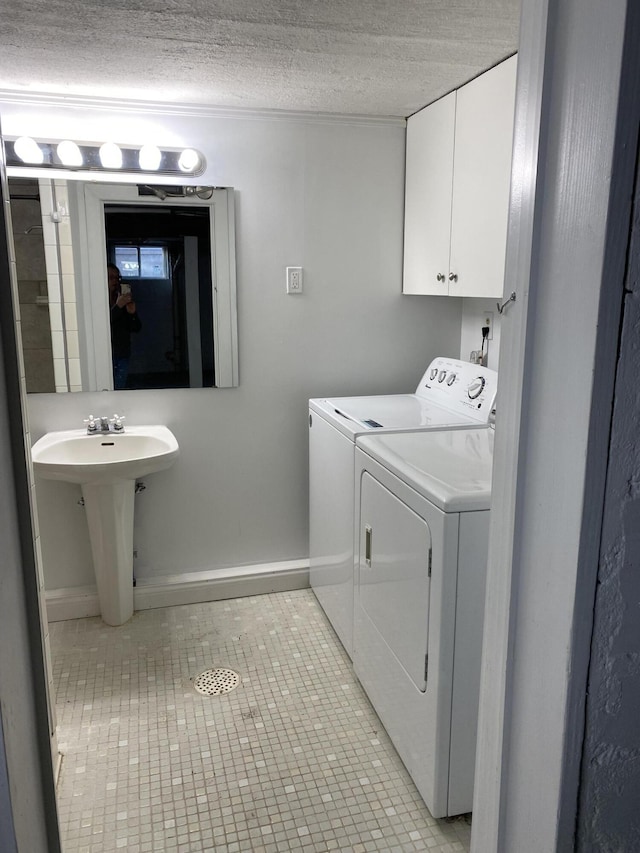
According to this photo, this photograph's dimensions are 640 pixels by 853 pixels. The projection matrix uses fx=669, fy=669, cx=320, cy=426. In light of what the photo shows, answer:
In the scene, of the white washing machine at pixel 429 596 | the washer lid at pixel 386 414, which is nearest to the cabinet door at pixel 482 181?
the washer lid at pixel 386 414

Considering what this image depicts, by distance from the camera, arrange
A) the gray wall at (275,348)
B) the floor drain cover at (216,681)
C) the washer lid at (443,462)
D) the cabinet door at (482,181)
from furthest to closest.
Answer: the gray wall at (275,348)
the floor drain cover at (216,681)
the cabinet door at (482,181)
the washer lid at (443,462)

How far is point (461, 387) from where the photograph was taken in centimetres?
267

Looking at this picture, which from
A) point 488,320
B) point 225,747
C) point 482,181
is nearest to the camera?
point 225,747

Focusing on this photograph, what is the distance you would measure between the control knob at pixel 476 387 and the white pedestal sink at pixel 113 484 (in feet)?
3.80

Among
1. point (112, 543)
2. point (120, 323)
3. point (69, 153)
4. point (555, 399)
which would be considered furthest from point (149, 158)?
point (555, 399)

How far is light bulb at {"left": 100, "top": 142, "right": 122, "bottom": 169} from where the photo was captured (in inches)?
100

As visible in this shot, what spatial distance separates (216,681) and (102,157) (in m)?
2.00

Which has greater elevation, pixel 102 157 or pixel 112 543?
pixel 102 157

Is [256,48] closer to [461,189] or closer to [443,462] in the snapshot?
[461,189]

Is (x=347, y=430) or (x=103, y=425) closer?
(x=347, y=430)

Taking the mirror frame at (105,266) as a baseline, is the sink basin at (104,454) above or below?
below

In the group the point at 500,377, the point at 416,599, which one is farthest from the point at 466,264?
the point at 500,377

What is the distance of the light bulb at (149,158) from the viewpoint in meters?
2.58

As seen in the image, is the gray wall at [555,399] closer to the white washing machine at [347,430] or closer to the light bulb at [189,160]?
the white washing machine at [347,430]
